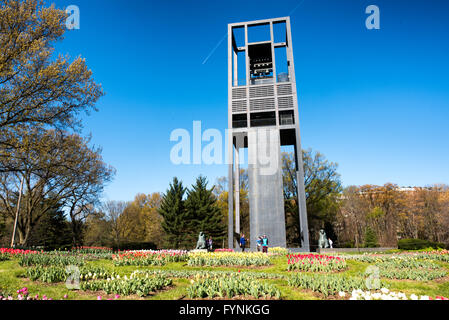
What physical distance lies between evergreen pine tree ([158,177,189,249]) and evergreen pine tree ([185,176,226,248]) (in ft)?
3.03

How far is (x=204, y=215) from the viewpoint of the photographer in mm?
35031

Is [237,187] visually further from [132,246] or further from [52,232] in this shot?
[52,232]

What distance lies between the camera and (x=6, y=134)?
1221cm

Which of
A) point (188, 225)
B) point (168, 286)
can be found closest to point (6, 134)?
point (168, 286)

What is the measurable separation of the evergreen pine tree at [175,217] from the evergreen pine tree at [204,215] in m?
0.92

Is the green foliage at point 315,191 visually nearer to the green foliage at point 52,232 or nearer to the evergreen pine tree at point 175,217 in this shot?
the evergreen pine tree at point 175,217

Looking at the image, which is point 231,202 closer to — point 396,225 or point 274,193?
point 274,193

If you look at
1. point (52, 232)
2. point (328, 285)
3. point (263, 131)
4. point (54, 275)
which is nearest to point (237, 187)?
point (263, 131)

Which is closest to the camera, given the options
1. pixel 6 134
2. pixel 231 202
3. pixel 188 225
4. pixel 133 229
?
pixel 6 134

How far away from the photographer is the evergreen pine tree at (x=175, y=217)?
33625 mm

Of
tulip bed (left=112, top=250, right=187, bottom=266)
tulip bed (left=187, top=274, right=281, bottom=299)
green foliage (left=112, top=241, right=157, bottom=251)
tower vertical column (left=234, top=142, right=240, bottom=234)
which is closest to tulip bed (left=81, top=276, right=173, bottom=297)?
tulip bed (left=187, top=274, right=281, bottom=299)

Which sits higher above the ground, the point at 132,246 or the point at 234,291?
the point at 234,291

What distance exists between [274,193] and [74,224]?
20.6 meters

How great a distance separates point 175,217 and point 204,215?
3727mm
